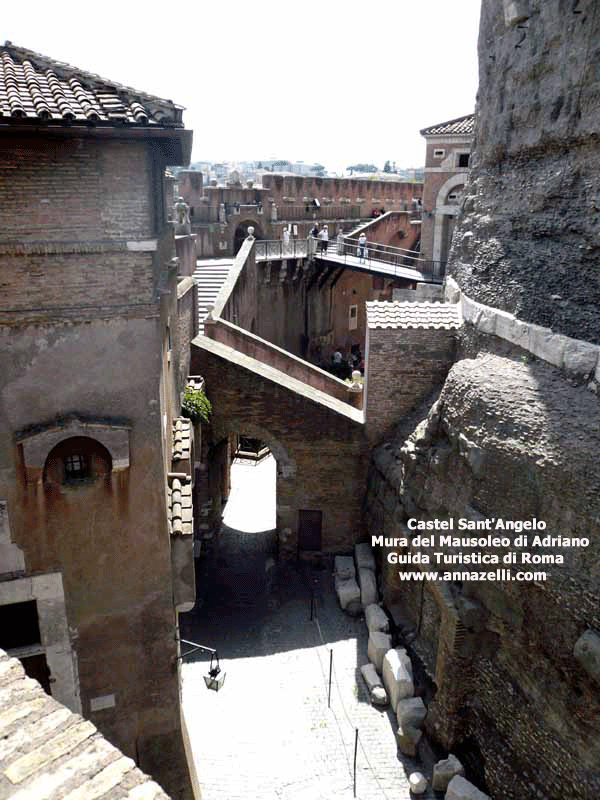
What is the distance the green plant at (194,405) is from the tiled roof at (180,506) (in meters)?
3.36

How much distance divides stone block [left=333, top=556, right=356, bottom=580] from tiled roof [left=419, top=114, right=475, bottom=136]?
14.5 m

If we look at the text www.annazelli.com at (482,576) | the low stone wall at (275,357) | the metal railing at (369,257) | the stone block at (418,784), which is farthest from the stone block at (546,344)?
the metal railing at (369,257)

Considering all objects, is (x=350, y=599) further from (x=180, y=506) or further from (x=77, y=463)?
(x=77, y=463)

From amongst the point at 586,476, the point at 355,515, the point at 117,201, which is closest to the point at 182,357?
the point at 355,515

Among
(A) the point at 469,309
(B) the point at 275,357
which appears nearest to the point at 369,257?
(B) the point at 275,357

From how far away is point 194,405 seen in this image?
11.7 metres

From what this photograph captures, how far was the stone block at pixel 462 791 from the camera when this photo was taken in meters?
7.65

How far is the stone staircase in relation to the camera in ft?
55.4

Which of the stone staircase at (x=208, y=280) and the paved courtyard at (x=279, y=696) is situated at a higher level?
the stone staircase at (x=208, y=280)

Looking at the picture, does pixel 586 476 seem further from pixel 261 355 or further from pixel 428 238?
pixel 428 238

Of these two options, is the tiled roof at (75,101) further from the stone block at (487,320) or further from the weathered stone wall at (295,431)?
the weathered stone wall at (295,431)

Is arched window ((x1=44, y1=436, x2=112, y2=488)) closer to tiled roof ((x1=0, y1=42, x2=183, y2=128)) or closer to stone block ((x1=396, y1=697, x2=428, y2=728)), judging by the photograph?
tiled roof ((x1=0, y1=42, x2=183, y2=128))

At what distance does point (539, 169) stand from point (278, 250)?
55.3 ft

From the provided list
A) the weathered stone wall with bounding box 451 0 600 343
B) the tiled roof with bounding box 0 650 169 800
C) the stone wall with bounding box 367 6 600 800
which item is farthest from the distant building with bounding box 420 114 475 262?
the tiled roof with bounding box 0 650 169 800
